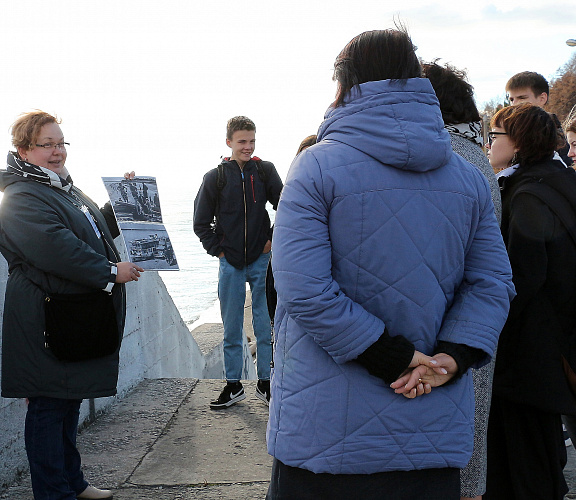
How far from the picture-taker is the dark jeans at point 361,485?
1769mm

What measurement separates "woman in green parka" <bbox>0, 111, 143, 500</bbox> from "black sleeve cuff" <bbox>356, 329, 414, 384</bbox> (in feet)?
5.60

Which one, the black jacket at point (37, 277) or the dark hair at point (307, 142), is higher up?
the dark hair at point (307, 142)

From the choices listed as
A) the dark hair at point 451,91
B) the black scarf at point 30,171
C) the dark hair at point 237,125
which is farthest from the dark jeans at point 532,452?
the dark hair at point 237,125

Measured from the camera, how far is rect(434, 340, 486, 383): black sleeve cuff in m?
1.85

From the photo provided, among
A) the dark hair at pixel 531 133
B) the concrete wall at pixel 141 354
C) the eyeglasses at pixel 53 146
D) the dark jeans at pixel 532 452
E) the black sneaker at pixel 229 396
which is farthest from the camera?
the black sneaker at pixel 229 396

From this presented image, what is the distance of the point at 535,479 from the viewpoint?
273 centimetres

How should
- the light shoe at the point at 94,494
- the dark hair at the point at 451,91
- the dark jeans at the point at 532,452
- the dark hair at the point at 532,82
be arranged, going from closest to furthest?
the dark hair at the point at 451,91 → the dark jeans at the point at 532,452 → the light shoe at the point at 94,494 → the dark hair at the point at 532,82

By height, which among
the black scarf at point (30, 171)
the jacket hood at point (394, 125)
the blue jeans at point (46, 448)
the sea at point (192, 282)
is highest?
the jacket hood at point (394, 125)

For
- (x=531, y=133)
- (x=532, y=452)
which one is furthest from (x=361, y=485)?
(x=531, y=133)

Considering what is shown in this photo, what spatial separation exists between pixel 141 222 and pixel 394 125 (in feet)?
6.66

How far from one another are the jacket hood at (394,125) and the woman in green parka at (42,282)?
5.29 feet

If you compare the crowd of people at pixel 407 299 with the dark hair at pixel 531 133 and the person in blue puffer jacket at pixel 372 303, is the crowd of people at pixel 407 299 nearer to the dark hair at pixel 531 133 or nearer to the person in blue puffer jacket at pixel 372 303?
the person in blue puffer jacket at pixel 372 303

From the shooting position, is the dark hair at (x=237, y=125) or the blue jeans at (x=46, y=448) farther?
the dark hair at (x=237, y=125)

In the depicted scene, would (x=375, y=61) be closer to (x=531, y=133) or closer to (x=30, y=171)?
(x=531, y=133)
